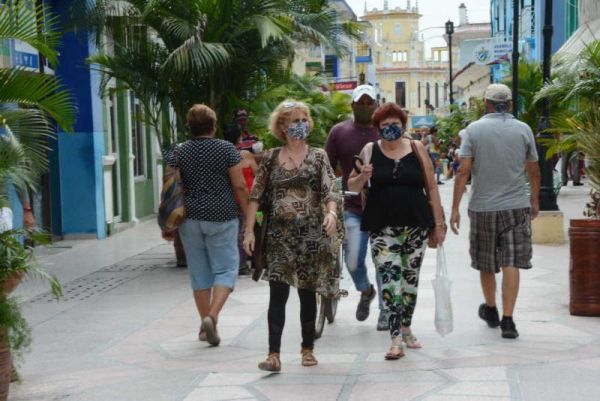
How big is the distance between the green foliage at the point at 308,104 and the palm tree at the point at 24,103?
7536mm

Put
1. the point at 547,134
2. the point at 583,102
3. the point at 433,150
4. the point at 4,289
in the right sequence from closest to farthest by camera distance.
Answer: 1. the point at 4,289
2. the point at 583,102
3. the point at 547,134
4. the point at 433,150

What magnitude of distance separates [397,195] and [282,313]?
111 cm

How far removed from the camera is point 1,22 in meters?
6.30

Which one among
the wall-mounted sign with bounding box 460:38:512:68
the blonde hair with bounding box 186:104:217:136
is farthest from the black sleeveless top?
the wall-mounted sign with bounding box 460:38:512:68

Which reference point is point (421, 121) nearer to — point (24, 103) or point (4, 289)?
point (24, 103)

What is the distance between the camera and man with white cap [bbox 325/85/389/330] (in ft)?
27.8

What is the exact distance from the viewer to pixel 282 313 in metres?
7.09

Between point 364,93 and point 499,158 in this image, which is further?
point 364,93

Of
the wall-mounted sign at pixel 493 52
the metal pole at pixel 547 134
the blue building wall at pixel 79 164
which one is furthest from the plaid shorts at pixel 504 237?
the wall-mounted sign at pixel 493 52

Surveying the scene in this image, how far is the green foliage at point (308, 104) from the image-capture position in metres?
15.0

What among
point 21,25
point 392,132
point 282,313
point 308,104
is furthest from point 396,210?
point 308,104

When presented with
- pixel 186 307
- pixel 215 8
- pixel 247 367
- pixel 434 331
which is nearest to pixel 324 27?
pixel 215 8

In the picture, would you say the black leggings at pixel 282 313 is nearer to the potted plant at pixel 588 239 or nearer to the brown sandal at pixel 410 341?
the brown sandal at pixel 410 341

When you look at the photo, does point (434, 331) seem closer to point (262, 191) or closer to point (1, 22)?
point (262, 191)
